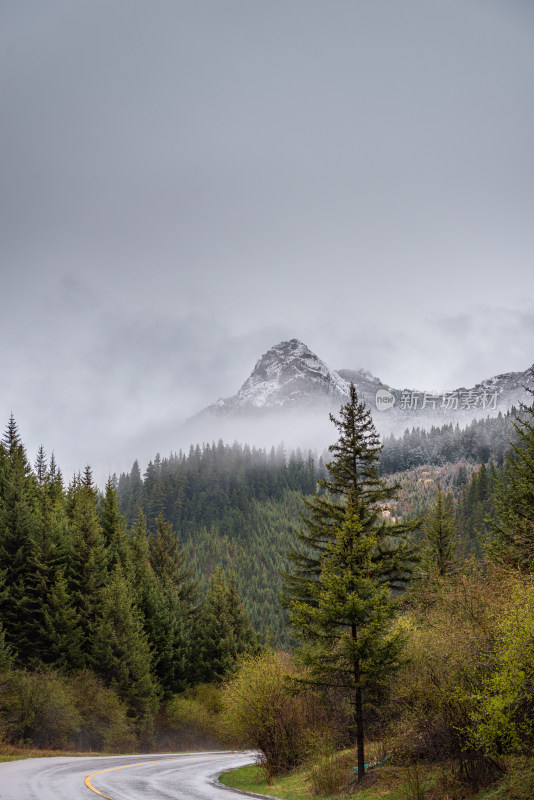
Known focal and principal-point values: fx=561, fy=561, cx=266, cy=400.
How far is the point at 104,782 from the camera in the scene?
19688 mm

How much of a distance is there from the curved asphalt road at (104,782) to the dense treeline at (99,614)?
10.9 meters

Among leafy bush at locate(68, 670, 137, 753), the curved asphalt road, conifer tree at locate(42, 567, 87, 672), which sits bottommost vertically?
leafy bush at locate(68, 670, 137, 753)

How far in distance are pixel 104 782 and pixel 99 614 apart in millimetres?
26940

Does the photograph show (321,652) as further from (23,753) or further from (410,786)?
(23,753)

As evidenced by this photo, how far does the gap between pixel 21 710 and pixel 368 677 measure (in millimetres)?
22832

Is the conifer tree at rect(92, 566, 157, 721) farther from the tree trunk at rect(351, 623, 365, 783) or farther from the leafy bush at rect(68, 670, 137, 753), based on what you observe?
the tree trunk at rect(351, 623, 365, 783)

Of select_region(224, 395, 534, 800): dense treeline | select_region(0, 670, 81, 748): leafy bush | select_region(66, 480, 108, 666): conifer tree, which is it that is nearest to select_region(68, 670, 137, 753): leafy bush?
select_region(0, 670, 81, 748): leafy bush

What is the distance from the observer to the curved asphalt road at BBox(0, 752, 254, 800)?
1633cm

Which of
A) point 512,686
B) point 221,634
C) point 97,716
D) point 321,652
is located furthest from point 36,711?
point 512,686

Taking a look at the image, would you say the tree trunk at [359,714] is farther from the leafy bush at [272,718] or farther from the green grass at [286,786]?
the leafy bush at [272,718]

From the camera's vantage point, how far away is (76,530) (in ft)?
157

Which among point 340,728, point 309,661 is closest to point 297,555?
point 340,728

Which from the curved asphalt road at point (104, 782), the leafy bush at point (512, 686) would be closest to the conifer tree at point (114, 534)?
the curved asphalt road at point (104, 782)

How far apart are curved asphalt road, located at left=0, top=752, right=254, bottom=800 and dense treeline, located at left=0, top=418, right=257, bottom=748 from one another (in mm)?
10852
